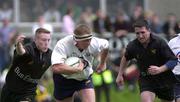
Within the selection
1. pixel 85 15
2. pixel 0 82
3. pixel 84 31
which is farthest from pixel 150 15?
pixel 84 31

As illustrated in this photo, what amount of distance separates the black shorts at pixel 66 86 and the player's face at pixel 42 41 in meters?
0.71

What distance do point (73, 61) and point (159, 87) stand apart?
5.50 ft

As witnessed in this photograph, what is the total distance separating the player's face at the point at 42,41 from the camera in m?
11.9

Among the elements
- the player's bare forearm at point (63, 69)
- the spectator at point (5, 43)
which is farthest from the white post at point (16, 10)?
the player's bare forearm at point (63, 69)

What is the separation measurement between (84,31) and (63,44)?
1.59ft

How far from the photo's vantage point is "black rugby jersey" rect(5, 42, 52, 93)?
1195 cm

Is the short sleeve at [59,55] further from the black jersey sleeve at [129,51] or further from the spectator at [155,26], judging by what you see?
the spectator at [155,26]

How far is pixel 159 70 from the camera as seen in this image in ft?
39.0

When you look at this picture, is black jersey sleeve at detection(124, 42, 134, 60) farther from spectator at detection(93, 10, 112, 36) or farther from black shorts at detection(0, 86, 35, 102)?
spectator at detection(93, 10, 112, 36)

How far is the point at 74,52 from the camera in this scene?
11898 mm

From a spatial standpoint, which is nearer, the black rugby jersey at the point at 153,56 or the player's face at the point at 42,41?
the player's face at the point at 42,41

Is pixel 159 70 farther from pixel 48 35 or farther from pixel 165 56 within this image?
pixel 48 35

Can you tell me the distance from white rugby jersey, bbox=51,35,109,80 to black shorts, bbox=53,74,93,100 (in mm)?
175

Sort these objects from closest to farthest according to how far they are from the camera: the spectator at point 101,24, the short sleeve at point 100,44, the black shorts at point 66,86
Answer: the short sleeve at point 100,44 < the black shorts at point 66,86 < the spectator at point 101,24
